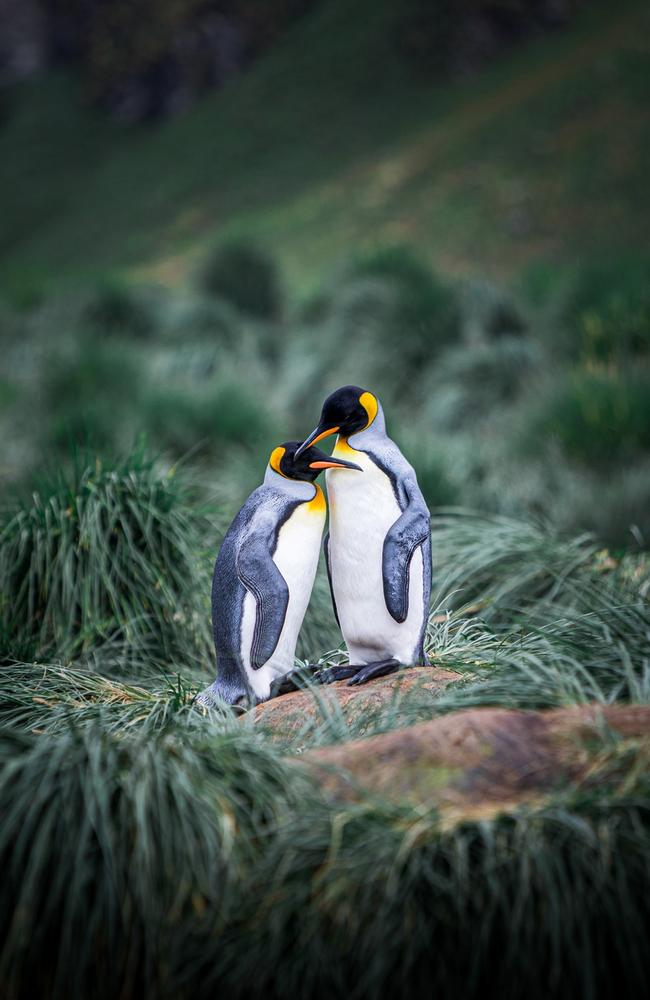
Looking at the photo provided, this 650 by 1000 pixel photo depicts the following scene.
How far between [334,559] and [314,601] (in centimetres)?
163

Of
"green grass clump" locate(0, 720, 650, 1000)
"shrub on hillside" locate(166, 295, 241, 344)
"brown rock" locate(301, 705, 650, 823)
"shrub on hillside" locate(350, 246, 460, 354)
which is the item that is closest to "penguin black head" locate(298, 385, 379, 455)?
"brown rock" locate(301, 705, 650, 823)

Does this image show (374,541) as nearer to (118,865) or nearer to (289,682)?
(289,682)

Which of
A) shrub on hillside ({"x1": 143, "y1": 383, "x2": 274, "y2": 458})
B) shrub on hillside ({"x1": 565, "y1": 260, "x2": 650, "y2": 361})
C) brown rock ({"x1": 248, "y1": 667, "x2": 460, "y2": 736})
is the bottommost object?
brown rock ({"x1": 248, "y1": 667, "x2": 460, "y2": 736})

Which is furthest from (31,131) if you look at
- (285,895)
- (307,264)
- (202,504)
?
(285,895)

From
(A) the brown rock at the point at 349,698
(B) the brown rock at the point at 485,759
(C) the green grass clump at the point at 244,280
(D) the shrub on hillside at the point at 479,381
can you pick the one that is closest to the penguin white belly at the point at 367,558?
(A) the brown rock at the point at 349,698

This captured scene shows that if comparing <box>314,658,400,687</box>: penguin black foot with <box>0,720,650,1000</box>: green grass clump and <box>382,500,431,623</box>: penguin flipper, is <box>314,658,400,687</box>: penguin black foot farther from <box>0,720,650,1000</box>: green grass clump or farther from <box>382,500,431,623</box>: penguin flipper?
<box>0,720,650,1000</box>: green grass clump

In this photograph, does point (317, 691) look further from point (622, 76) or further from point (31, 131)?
point (31, 131)

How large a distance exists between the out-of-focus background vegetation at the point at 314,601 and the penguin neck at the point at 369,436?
0.77 meters

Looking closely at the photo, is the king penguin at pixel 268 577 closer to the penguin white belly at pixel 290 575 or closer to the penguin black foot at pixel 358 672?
the penguin white belly at pixel 290 575

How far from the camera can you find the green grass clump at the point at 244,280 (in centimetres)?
1543

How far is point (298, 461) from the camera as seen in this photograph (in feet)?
11.0

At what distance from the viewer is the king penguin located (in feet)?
10.6

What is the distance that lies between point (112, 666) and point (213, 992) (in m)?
2.15

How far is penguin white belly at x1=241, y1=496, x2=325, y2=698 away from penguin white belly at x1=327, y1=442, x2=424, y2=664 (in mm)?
65
